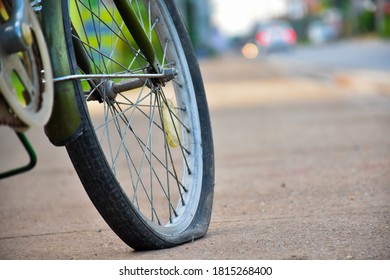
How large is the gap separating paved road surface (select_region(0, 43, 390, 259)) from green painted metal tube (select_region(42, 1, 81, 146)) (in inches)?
20.4

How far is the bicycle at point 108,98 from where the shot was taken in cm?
263

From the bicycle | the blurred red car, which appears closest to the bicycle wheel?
the bicycle

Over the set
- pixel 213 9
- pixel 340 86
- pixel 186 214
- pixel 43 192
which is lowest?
pixel 213 9

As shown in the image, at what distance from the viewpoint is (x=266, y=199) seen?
482 centimetres

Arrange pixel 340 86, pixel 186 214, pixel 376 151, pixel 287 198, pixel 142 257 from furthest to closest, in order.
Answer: pixel 340 86, pixel 376 151, pixel 287 198, pixel 186 214, pixel 142 257

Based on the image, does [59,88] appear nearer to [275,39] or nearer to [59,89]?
[59,89]

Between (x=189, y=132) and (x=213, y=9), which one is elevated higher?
(x=189, y=132)

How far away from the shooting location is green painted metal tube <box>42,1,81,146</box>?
287 cm

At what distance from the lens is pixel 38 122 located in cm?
259

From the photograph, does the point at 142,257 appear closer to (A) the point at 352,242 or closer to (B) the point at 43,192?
(A) the point at 352,242

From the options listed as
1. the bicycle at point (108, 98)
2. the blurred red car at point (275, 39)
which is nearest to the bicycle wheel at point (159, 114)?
the bicycle at point (108, 98)

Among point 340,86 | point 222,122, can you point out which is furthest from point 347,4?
point 222,122

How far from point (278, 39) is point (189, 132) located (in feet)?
140

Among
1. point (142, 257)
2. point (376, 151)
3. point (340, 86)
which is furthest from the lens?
point (340, 86)
